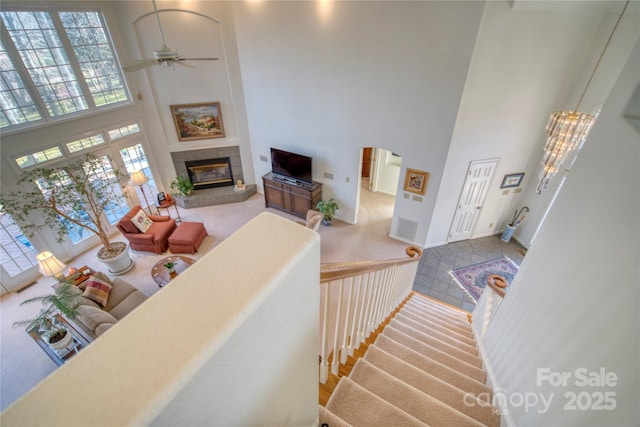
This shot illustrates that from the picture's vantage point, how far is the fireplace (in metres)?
A: 7.31

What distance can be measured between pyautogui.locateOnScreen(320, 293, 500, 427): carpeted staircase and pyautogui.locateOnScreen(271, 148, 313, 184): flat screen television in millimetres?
3986

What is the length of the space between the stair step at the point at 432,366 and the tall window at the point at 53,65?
6.54m

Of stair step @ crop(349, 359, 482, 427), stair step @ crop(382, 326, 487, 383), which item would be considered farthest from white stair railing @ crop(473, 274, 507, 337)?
stair step @ crop(349, 359, 482, 427)

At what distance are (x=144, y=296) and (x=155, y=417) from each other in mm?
4851

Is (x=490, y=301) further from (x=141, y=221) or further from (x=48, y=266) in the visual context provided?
(x=141, y=221)

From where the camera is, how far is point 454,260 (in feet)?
19.4

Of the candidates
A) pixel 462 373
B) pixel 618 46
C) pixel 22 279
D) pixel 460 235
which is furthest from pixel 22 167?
pixel 618 46

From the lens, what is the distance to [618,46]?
4.33 meters

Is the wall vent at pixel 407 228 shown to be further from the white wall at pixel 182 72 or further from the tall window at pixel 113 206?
the tall window at pixel 113 206

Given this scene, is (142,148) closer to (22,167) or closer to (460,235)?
(22,167)

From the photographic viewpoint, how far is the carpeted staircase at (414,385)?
183 cm

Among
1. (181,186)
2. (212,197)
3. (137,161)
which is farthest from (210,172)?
(137,161)

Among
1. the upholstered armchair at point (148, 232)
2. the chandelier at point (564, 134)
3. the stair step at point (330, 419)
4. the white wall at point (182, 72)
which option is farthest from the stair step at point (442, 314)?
the white wall at point (182, 72)

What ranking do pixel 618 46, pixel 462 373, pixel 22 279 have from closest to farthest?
pixel 462 373
pixel 618 46
pixel 22 279
